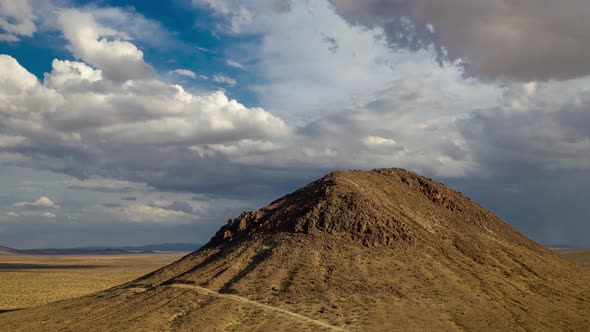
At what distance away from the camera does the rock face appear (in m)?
45.6

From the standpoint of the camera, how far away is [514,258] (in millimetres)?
67875

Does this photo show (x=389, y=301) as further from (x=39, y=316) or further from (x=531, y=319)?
(x=39, y=316)

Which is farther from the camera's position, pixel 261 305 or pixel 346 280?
pixel 346 280

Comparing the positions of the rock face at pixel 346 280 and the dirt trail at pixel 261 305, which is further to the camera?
the rock face at pixel 346 280

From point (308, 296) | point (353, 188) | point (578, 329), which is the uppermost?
point (353, 188)

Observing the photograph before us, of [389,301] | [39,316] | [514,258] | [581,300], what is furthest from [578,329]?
[39,316]

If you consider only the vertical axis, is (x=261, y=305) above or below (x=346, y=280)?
below

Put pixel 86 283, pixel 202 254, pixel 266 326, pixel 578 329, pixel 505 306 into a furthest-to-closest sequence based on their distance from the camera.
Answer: pixel 86 283, pixel 202 254, pixel 505 306, pixel 578 329, pixel 266 326

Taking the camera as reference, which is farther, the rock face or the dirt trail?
the rock face

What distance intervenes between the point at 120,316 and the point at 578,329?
4351 centimetres

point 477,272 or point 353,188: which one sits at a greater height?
point 353,188

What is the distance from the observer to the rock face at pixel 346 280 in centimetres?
4562

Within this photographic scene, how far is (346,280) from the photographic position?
51.4m

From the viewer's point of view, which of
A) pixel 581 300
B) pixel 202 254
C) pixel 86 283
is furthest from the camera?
pixel 86 283
